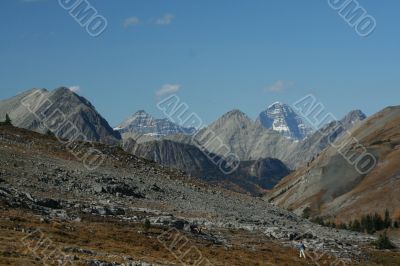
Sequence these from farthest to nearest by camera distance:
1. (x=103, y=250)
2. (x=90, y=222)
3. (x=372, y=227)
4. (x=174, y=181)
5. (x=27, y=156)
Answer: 1. (x=372, y=227)
2. (x=174, y=181)
3. (x=27, y=156)
4. (x=90, y=222)
5. (x=103, y=250)

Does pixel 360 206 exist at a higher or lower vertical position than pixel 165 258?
higher

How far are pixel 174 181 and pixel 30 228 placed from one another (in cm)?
6688

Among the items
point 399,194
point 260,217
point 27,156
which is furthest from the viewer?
point 399,194

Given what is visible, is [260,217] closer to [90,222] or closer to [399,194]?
[90,222]

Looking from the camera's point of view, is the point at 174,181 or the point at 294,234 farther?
the point at 174,181

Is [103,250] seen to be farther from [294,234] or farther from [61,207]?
[294,234]

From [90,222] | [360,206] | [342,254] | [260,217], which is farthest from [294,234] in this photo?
[360,206]

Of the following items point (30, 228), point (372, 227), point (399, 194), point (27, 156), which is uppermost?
point (399, 194)

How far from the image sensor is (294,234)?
7781 centimetres

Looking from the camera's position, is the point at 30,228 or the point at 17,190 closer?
the point at 30,228

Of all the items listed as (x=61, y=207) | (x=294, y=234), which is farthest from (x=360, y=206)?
(x=61, y=207)

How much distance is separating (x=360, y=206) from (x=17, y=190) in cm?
13846

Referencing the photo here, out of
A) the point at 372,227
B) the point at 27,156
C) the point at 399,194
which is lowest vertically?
the point at 27,156

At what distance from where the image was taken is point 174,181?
10912cm
